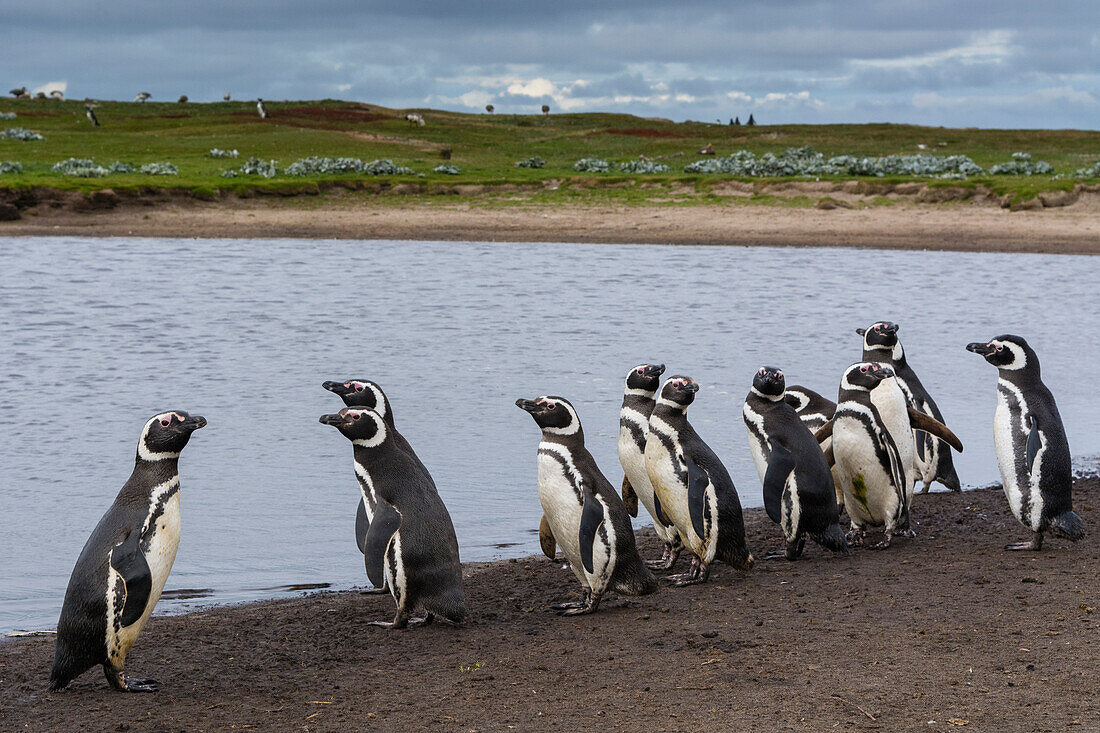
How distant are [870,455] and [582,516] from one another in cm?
213

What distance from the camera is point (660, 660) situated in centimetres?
466

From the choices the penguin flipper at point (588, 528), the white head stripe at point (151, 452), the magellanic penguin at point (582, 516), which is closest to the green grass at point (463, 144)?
the magellanic penguin at point (582, 516)

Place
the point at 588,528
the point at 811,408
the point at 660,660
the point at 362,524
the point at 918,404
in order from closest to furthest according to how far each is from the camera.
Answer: the point at 660,660, the point at 588,528, the point at 362,524, the point at 811,408, the point at 918,404

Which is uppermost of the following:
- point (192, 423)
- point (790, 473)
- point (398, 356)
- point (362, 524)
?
point (192, 423)

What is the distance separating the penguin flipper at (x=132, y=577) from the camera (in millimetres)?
4527

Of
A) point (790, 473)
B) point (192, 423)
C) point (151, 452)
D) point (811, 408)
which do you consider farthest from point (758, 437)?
point (151, 452)

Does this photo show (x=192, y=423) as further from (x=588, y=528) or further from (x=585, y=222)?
(x=585, y=222)

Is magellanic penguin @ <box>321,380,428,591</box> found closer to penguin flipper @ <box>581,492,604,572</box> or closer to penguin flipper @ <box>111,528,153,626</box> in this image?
penguin flipper @ <box>581,492,604,572</box>

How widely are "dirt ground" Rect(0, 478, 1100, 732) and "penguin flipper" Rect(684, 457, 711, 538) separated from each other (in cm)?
31

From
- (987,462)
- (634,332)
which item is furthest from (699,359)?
(987,462)

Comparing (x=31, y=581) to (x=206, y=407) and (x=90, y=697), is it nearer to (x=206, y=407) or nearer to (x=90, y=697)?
(x=90, y=697)

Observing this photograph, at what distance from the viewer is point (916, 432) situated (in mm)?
7895

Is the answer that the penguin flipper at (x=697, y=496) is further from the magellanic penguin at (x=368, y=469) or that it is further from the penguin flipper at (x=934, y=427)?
the penguin flipper at (x=934, y=427)

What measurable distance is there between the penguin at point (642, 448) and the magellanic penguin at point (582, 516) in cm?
60
